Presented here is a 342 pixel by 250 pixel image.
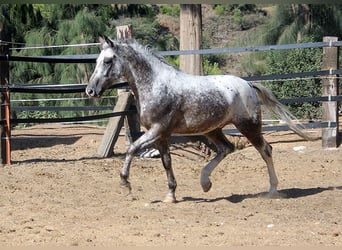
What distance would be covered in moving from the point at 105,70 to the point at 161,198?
5.22 ft

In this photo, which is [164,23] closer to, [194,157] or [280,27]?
[280,27]

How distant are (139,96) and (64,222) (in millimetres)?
1629

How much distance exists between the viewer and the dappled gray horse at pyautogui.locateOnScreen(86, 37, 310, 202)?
6730 millimetres

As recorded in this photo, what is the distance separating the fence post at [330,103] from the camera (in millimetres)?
10469

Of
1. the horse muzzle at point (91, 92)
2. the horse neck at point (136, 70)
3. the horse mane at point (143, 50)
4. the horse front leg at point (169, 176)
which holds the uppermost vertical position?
the horse mane at point (143, 50)

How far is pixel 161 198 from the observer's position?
7312 millimetres

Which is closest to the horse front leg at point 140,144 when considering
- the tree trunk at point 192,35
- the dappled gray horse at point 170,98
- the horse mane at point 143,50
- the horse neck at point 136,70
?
the dappled gray horse at point 170,98

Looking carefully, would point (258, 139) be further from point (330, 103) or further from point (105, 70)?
point (330, 103)

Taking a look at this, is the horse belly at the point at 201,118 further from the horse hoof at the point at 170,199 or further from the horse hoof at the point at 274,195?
the horse hoof at the point at 274,195

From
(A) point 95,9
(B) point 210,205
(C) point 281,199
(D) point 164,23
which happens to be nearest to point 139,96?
(B) point 210,205

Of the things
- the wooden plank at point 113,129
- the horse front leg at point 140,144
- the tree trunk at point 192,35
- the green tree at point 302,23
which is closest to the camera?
the horse front leg at point 140,144

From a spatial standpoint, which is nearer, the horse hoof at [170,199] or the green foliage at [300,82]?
the horse hoof at [170,199]

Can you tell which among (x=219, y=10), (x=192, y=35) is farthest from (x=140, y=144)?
(x=219, y=10)

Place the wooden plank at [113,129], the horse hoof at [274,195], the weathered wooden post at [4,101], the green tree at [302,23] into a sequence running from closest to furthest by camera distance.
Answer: the horse hoof at [274,195] < the weathered wooden post at [4,101] < the wooden plank at [113,129] < the green tree at [302,23]
